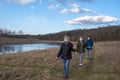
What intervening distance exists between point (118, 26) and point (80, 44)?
506ft

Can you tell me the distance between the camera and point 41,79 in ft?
42.4

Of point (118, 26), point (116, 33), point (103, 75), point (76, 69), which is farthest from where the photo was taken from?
point (118, 26)

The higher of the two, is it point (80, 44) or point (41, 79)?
point (80, 44)

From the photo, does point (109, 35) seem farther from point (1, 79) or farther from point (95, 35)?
point (1, 79)

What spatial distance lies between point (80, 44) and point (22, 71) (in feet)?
17.3

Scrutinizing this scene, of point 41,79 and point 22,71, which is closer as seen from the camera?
point 41,79

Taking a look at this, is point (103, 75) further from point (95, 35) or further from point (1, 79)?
point (95, 35)

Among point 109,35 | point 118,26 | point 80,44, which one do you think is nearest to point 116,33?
point 109,35

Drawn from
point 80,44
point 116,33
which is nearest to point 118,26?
point 116,33

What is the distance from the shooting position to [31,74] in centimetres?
1363

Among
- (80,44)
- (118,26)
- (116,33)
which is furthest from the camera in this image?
(118,26)

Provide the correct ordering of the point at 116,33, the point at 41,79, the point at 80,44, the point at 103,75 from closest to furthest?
1. the point at 41,79
2. the point at 103,75
3. the point at 80,44
4. the point at 116,33

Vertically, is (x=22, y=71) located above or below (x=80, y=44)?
below

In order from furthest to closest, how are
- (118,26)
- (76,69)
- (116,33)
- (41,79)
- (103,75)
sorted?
(118,26) < (116,33) < (76,69) < (103,75) < (41,79)
